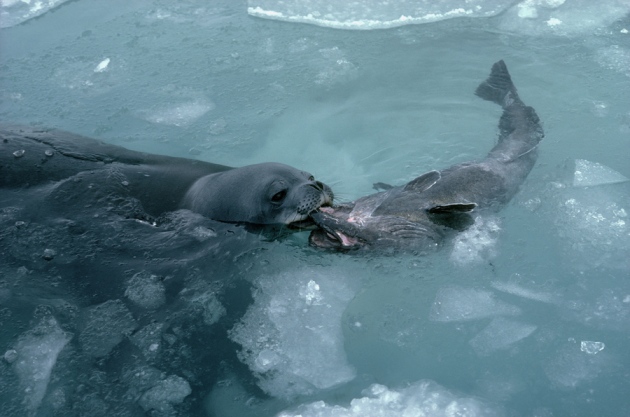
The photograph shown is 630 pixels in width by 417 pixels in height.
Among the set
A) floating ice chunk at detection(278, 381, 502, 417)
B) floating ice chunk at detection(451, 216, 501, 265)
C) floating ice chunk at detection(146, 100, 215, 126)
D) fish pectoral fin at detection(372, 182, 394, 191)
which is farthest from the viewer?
floating ice chunk at detection(146, 100, 215, 126)

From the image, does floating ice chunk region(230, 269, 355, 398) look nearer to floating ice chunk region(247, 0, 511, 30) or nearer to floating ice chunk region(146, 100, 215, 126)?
floating ice chunk region(146, 100, 215, 126)

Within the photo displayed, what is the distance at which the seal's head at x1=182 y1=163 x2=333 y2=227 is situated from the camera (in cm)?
364

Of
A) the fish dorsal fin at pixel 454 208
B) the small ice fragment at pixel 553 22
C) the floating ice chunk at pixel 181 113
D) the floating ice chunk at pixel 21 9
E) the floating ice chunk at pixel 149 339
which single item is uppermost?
the floating ice chunk at pixel 21 9

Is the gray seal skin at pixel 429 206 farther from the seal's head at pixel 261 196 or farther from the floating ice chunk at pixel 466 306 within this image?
the floating ice chunk at pixel 466 306

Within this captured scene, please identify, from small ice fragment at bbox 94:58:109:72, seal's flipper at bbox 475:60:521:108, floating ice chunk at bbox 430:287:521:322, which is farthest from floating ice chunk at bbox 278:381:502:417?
small ice fragment at bbox 94:58:109:72

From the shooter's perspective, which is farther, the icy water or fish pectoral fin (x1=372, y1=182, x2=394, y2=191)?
fish pectoral fin (x1=372, y1=182, x2=394, y2=191)

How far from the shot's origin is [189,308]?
3.42 meters

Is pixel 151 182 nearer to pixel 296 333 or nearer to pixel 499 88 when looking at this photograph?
pixel 296 333

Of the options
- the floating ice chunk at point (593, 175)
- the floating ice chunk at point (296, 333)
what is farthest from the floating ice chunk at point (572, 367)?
the floating ice chunk at point (593, 175)

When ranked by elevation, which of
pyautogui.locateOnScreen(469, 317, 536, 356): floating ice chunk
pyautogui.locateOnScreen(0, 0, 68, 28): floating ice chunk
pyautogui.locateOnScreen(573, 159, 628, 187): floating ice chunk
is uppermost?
pyautogui.locateOnScreen(0, 0, 68, 28): floating ice chunk

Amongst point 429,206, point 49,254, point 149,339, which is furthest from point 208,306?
point 429,206

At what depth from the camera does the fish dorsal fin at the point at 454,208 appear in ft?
11.1

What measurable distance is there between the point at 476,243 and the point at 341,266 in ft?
2.74

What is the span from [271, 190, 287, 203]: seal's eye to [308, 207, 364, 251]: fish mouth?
303mm
